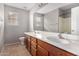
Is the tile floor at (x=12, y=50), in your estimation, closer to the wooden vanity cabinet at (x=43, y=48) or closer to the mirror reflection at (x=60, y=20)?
the wooden vanity cabinet at (x=43, y=48)

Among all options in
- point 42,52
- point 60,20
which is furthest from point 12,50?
point 60,20

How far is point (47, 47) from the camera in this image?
114 centimetres

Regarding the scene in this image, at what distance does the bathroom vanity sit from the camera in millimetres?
833

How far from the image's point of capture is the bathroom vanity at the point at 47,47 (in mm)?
833

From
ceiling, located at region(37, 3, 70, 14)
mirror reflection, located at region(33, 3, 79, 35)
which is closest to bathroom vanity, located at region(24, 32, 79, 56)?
mirror reflection, located at region(33, 3, 79, 35)

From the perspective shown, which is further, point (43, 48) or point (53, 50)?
point (43, 48)

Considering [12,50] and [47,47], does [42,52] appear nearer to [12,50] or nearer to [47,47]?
[47,47]

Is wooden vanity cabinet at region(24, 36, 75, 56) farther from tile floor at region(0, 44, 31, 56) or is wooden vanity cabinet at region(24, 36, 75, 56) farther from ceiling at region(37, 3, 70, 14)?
ceiling at region(37, 3, 70, 14)

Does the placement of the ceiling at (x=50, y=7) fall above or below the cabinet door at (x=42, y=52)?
above

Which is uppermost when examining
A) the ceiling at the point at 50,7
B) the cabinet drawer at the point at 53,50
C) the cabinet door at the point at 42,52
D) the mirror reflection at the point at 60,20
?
the ceiling at the point at 50,7

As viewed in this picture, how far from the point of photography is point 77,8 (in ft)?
3.39

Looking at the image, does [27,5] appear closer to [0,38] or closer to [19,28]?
[19,28]

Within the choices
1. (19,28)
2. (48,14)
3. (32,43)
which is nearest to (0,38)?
(19,28)

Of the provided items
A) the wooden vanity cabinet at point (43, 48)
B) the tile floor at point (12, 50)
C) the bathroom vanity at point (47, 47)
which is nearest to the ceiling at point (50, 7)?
the bathroom vanity at point (47, 47)
